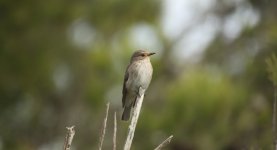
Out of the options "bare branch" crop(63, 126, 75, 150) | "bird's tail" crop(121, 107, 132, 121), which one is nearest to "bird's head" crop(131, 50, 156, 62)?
"bird's tail" crop(121, 107, 132, 121)

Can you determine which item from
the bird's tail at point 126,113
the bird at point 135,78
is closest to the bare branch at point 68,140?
the bird at point 135,78

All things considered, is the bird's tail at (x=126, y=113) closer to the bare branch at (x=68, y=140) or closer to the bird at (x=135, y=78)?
the bird at (x=135, y=78)

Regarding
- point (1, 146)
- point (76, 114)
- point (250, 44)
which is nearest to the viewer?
point (1, 146)

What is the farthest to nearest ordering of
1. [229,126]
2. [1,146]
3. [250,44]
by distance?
[250,44]
[1,146]
[229,126]

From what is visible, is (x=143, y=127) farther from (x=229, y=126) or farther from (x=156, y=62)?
(x=156, y=62)

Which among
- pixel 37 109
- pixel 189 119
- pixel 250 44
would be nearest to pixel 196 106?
pixel 189 119
